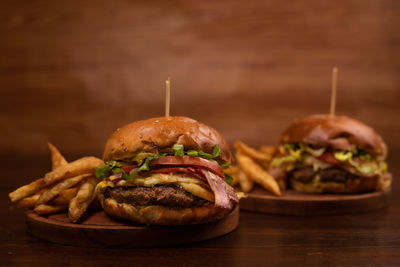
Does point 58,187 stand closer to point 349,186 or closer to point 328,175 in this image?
point 328,175

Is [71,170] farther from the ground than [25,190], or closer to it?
farther from the ground

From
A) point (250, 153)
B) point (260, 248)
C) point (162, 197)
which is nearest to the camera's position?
point (162, 197)

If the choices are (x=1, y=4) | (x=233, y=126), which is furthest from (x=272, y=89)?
(x=1, y=4)

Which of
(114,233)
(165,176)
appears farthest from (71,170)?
(165,176)

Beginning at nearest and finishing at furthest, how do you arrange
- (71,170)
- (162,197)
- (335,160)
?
(162,197), (71,170), (335,160)

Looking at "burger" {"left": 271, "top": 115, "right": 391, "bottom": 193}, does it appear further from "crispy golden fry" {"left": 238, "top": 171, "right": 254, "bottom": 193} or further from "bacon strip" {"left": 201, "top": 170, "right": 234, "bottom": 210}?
"bacon strip" {"left": 201, "top": 170, "right": 234, "bottom": 210}

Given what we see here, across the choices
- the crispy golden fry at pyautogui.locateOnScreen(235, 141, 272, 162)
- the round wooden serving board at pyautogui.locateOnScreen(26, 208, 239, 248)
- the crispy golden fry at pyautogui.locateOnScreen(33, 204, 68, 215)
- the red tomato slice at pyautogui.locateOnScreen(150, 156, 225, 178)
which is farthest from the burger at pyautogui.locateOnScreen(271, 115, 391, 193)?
the crispy golden fry at pyautogui.locateOnScreen(33, 204, 68, 215)

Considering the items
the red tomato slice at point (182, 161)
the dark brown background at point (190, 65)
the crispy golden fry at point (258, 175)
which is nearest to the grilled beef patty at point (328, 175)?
the crispy golden fry at point (258, 175)
